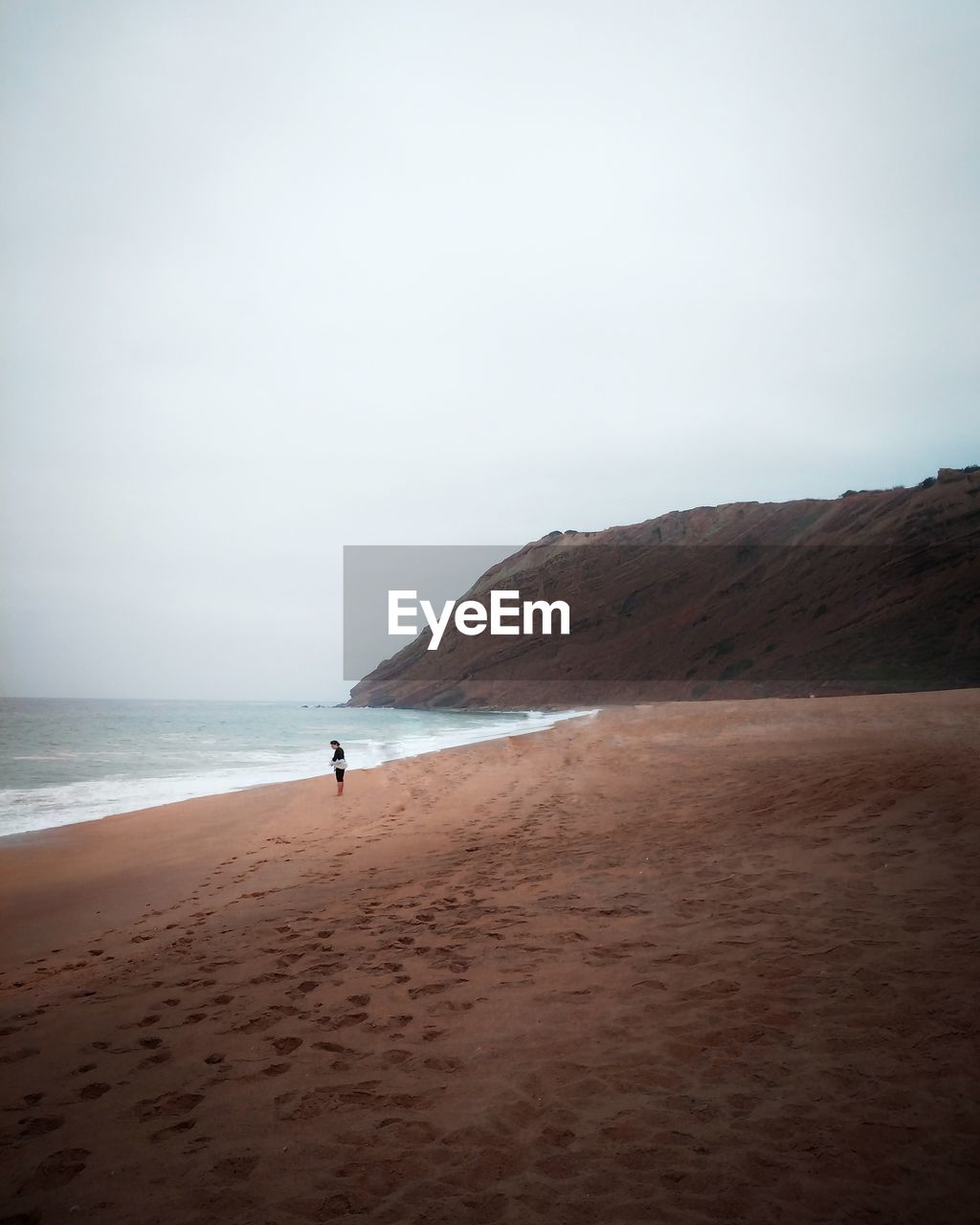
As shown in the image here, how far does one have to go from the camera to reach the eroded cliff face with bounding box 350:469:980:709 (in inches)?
1752

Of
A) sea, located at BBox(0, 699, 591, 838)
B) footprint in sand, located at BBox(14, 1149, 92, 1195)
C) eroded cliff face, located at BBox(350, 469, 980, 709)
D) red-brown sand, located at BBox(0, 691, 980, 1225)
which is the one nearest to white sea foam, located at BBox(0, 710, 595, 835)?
sea, located at BBox(0, 699, 591, 838)

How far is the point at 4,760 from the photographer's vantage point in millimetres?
22656

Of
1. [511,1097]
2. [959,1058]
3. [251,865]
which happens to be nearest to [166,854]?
[251,865]

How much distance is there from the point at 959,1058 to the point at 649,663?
6285cm

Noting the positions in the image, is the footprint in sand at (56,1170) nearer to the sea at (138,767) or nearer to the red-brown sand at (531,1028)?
the red-brown sand at (531,1028)

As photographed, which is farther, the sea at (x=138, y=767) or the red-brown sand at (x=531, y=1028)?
the sea at (x=138, y=767)

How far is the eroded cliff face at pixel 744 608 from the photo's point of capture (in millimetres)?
44500

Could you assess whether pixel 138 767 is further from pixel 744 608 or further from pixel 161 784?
pixel 744 608

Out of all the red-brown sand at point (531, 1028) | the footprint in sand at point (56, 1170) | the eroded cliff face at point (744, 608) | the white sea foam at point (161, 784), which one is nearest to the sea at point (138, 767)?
the white sea foam at point (161, 784)

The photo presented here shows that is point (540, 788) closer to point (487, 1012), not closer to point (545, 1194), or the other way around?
point (487, 1012)

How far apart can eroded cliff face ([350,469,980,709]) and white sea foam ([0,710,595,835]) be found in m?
30.6

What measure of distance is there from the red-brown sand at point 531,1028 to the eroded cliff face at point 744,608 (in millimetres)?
38383

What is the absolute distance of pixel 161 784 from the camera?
1753cm

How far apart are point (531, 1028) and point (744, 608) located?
62112mm
